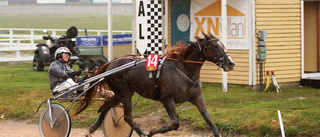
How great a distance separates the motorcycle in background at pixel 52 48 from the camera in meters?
22.9

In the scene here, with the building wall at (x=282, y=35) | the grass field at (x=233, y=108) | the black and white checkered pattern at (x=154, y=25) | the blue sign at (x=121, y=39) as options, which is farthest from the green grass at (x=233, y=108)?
the blue sign at (x=121, y=39)

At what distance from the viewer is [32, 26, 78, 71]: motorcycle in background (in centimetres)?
2292

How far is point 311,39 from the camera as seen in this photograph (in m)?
18.9

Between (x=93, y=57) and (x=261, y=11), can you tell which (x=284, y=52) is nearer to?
(x=261, y=11)

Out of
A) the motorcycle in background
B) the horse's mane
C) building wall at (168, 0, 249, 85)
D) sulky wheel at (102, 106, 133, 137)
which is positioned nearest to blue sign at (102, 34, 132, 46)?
the motorcycle in background

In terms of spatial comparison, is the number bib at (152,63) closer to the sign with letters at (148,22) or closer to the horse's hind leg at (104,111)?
the horse's hind leg at (104,111)

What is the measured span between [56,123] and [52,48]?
40.5 ft

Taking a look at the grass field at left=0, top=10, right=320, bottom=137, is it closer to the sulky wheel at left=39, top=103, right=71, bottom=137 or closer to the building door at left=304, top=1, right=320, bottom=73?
the building door at left=304, top=1, right=320, bottom=73

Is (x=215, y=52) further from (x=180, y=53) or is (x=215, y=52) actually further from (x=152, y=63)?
(x=152, y=63)

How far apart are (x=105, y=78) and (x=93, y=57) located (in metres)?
11.1

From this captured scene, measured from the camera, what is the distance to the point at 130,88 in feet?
35.3

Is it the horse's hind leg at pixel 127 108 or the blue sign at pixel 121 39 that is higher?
the blue sign at pixel 121 39

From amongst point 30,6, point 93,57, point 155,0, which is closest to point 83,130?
point 155,0

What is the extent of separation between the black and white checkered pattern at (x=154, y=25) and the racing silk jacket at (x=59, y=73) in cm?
557
